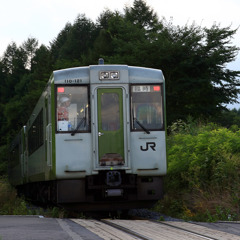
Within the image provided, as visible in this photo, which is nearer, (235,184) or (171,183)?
(235,184)

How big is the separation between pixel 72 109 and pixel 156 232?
455 cm

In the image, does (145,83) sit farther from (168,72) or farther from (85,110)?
(168,72)

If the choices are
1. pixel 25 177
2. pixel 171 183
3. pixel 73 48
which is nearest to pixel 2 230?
pixel 171 183

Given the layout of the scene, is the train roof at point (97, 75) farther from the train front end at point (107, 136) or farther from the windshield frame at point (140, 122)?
the windshield frame at point (140, 122)

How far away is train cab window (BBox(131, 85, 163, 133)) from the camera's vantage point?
43.4 ft

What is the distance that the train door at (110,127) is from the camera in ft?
42.4

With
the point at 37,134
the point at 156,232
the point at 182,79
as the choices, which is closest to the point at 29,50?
the point at 182,79

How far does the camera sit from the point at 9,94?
9250cm

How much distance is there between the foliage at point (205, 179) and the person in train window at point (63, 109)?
351 cm

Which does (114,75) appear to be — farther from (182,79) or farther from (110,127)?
(182,79)

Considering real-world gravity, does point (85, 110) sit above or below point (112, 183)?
above

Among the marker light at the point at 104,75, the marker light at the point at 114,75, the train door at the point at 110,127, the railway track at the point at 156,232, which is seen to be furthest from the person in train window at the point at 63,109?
the railway track at the point at 156,232

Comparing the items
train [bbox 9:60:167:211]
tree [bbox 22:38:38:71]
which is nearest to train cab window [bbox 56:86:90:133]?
train [bbox 9:60:167:211]

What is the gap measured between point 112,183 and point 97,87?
7.12 feet
